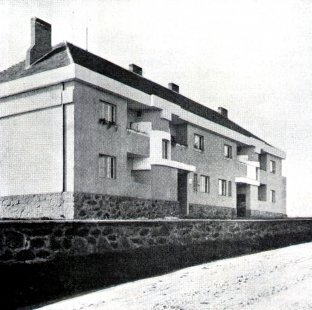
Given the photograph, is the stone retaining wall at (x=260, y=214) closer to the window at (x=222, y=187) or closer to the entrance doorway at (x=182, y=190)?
the window at (x=222, y=187)

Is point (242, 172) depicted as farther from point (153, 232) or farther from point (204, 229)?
point (153, 232)

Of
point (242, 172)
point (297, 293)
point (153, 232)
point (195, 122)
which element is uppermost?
point (195, 122)

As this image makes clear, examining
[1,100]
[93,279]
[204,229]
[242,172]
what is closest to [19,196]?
[1,100]

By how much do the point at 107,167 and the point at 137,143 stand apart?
298cm

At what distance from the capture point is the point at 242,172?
41156 millimetres

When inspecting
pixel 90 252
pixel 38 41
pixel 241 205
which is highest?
pixel 38 41

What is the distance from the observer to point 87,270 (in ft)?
43.1

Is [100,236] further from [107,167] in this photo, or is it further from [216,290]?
[107,167]

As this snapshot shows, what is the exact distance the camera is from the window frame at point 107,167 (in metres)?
24.7

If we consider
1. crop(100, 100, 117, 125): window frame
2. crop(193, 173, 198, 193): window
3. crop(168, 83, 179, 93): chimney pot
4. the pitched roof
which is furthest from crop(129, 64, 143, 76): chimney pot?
crop(100, 100, 117, 125): window frame

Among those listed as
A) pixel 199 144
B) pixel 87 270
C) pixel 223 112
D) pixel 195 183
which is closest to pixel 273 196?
pixel 223 112

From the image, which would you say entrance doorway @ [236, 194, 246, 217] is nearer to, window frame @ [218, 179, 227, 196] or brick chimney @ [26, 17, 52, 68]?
window frame @ [218, 179, 227, 196]

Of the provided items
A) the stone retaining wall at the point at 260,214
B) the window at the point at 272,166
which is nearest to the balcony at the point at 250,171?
the stone retaining wall at the point at 260,214

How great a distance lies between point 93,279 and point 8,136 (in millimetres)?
13909
